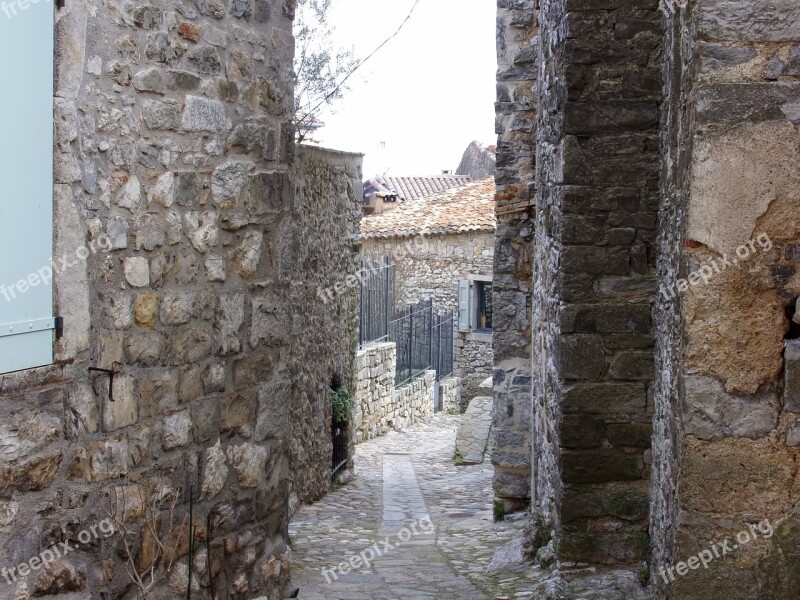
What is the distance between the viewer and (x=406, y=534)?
7.41 meters

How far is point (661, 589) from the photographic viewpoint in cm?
320

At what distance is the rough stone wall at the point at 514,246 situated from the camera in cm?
768

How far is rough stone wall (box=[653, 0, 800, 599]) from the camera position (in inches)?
110

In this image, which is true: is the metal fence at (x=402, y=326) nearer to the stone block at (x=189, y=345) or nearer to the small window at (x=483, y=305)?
the small window at (x=483, y=305)

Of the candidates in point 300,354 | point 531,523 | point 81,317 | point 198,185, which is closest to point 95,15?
point 198,185

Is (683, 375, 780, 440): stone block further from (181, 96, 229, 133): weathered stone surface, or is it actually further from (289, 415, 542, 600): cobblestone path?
(289, 415, 542, 600): cobblestone path

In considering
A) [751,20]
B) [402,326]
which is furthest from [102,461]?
[402,326]

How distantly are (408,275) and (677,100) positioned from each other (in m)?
18.0

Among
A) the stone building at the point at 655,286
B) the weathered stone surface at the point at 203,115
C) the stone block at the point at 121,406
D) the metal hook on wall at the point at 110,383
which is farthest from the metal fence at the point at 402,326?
the metal hook on wall at the point at 110,383

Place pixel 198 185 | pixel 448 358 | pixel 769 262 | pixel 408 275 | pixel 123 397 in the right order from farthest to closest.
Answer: pixel 408 275 < pixel 448 358 < pixel 198 185 < pixel 123 397 < pixel 769 262

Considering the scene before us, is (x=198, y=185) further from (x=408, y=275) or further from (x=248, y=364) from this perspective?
(x=408, y=275)

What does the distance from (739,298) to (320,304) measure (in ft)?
20.6

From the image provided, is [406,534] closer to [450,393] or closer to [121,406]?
[121,406]

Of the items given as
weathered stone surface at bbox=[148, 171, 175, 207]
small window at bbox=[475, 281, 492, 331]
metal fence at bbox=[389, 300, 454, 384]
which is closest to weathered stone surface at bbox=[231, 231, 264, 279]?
weathered stone surface at bbox=[148, 171, 175, 207]
